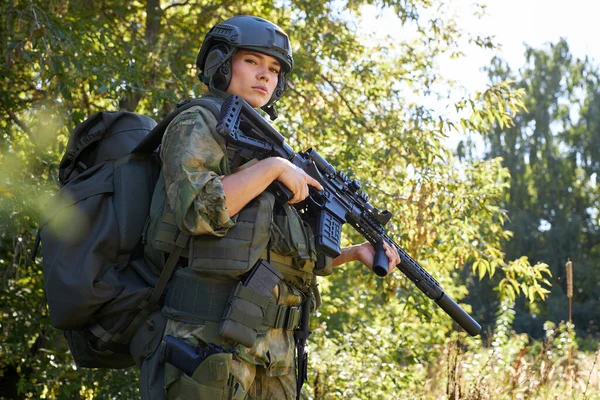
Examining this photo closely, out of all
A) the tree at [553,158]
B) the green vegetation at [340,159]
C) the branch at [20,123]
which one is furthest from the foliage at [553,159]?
the branch at [20,123]

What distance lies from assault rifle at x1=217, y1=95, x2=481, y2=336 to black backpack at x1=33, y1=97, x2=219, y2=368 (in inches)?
5.2

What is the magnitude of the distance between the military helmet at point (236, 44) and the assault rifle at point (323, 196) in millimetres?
287

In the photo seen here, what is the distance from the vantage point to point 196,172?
2449 millimetres

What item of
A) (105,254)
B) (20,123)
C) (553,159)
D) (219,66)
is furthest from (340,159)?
(553,159)

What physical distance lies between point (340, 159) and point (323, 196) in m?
3.13

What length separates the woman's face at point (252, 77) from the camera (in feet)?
9.41

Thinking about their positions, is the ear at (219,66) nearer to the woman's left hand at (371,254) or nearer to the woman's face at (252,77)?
the woman's face at (252,77)

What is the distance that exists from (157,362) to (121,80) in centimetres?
278

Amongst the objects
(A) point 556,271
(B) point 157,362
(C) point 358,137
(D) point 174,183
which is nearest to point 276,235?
(D) point 174,183

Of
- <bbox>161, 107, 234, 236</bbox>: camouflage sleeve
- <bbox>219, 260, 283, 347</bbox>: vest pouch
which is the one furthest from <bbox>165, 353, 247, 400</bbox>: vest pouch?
<bbox>161, 107, 234, 236</bbox>: camouflage sleeve

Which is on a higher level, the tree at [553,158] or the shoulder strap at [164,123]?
the tree at [553,158]

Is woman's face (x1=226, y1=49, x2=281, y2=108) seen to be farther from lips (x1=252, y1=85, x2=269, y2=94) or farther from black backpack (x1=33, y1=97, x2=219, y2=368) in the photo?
black backpack (x1=33, y1=97, x2=219, y2=368)

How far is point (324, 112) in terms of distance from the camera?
6.58 m

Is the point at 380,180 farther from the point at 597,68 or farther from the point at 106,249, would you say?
the point at 597,68
